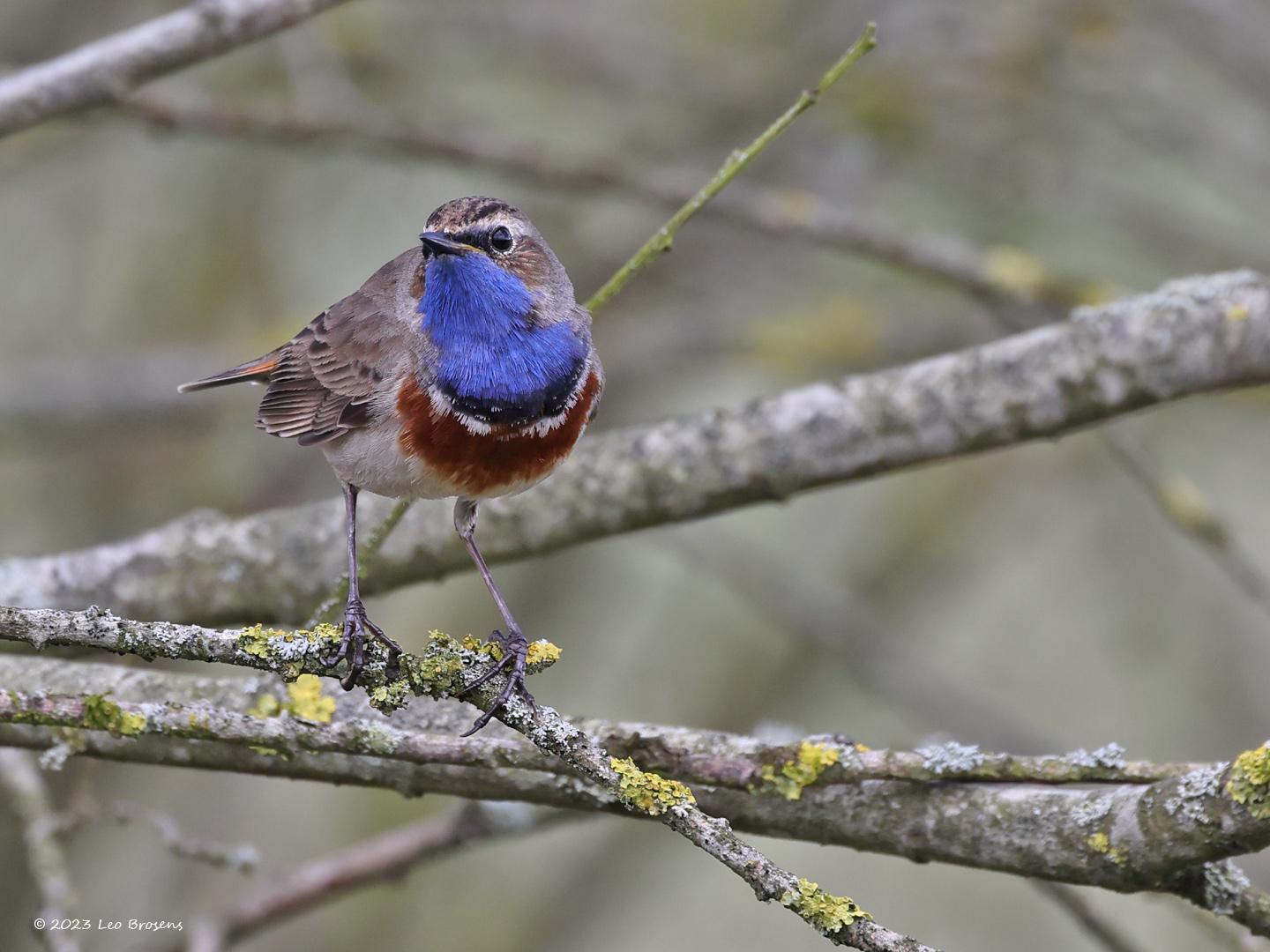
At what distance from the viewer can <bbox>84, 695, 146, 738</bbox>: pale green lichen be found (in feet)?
8.49

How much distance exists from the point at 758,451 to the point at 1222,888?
1.86 m

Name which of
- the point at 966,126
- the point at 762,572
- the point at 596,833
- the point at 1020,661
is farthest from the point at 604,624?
the point at 966,126

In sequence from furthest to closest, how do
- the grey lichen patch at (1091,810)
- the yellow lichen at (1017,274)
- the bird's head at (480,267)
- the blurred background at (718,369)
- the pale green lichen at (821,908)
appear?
1. the blurred background at (718,369)
2. the yellow lichen at (1017,274)
3. the bird's head at (480,267)
4. the grey lichen patch at (1091,810)
5. the pale green lichen at (821,908)

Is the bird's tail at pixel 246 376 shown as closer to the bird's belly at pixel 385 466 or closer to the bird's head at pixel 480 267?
the bird's belly at pixel 385 466

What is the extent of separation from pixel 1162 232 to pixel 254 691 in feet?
18.0

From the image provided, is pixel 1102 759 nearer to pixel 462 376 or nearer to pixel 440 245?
pixel 462 376

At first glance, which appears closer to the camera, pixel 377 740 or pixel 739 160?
pixel 377 740

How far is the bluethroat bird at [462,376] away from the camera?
3.26 m

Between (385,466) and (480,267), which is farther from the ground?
(480,267)

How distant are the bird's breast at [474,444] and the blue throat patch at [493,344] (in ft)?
0.11

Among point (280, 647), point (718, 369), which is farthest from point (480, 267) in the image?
point (718, 369)

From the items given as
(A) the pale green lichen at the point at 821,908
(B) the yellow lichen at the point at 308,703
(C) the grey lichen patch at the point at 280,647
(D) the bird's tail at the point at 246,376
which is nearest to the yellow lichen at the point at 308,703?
(B) the yellow lichen at the point at 308,703

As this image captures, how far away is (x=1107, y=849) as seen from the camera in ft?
9.01

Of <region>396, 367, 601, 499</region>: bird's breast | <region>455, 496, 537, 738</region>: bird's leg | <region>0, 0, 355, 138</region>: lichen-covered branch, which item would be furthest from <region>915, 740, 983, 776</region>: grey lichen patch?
<region>0, 0, 355, 138</region>: lichen-covered branch
